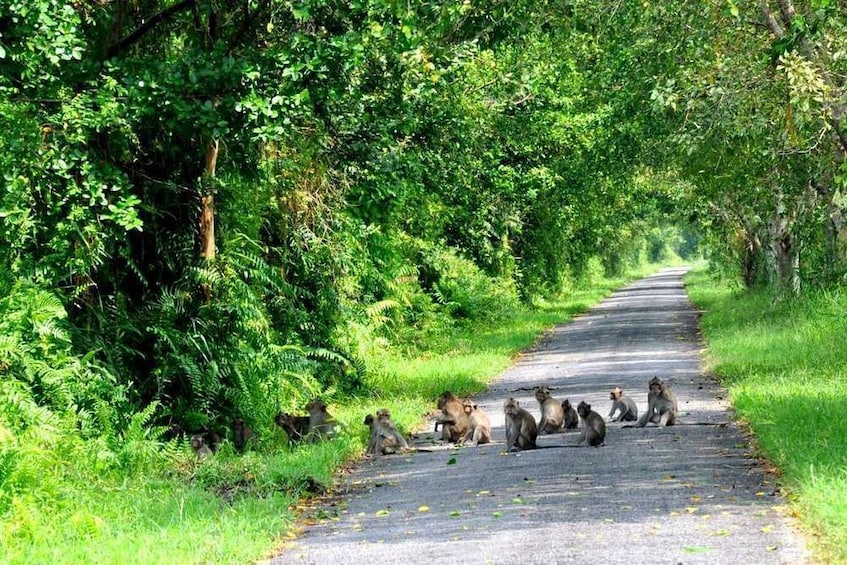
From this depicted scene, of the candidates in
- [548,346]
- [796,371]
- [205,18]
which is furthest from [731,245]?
[205,18]

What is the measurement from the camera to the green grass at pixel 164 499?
30.6ft

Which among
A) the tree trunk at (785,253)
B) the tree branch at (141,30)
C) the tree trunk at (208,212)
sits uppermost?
the tree branch at (141,30)

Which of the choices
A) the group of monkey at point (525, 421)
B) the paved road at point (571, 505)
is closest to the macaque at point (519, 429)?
the group of monkey at point (525, 421)

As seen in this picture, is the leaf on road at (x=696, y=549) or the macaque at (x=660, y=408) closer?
the leaf on road at (x=696, y=549)

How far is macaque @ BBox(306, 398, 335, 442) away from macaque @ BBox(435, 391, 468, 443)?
1.33 m

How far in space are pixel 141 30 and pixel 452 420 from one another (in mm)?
5761

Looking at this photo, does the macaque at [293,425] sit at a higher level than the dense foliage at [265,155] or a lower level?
lower

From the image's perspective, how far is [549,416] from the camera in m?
16.1

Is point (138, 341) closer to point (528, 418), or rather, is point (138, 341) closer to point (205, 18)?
point (205, 18)

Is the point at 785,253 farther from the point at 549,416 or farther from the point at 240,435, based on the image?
the point at 240,435

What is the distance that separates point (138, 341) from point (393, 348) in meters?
11.0

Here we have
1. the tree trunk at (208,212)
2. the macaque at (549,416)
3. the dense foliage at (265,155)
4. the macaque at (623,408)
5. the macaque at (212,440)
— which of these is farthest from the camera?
the tree trunk at (208,212)

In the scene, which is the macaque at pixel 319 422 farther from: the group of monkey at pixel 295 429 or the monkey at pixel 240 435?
the monkey at pixel 240 435

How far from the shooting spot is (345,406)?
1942 cm
